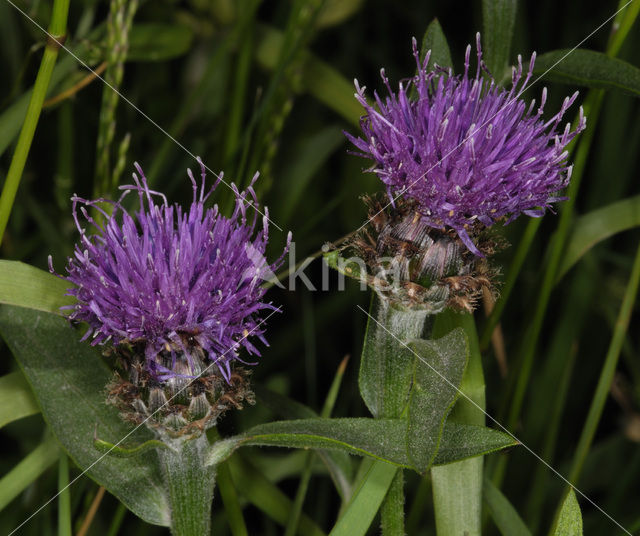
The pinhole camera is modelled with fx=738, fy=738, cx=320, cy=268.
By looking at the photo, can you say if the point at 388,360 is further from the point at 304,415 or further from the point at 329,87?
the point at 329,87

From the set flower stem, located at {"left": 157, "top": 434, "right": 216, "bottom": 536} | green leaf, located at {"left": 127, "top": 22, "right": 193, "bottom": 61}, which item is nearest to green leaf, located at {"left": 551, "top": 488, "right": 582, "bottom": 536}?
flower stem, located at {"left": 157, "top": 434, "right": 216, "bottom": 536}

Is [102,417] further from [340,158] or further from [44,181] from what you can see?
[340,158]

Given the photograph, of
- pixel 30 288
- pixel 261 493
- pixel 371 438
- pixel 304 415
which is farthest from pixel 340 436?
pixel 30 288

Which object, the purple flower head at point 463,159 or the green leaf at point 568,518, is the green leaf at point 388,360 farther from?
the green leaf at point 568,518

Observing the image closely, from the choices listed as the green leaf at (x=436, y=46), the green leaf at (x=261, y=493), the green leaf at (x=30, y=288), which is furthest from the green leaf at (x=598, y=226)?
the green leaf at (x=30, y=288)

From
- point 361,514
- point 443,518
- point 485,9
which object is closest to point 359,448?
point 361,514

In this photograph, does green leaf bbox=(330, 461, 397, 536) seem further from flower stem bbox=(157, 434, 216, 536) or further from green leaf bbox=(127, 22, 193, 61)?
green leaf bbox=(127, 22, 193, 61)

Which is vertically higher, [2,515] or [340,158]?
[340,158]
